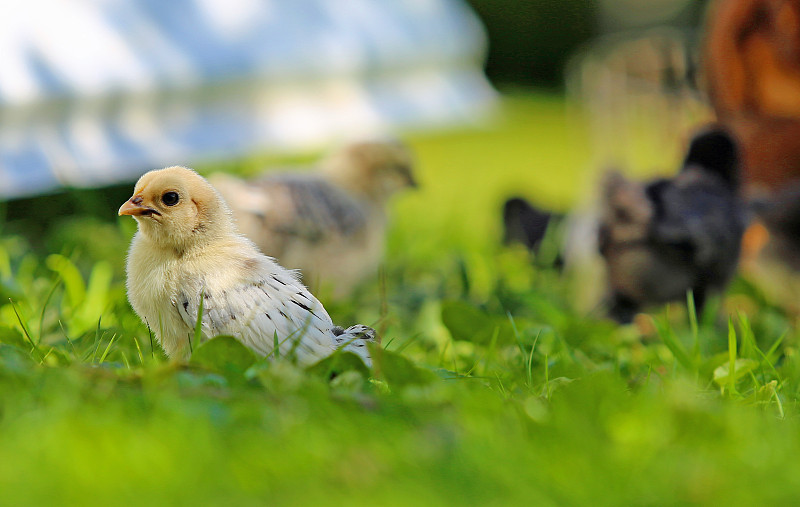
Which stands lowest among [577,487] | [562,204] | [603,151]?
[562,204]

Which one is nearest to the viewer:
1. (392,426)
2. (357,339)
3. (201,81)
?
(392,426)

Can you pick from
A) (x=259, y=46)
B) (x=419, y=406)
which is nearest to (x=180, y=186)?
(x=419, y=406)

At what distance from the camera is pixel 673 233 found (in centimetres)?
326

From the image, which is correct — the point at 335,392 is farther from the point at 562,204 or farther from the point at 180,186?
the point at 562,204

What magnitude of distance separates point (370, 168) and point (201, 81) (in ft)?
3.25

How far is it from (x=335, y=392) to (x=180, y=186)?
0.54 m

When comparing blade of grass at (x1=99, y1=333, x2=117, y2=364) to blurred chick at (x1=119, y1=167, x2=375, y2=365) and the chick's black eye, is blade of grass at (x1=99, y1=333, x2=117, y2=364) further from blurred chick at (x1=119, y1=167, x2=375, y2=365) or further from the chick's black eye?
the chick's black eye

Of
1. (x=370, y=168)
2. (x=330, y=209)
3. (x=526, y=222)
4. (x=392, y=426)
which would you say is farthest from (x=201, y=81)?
(x=392, y=426)

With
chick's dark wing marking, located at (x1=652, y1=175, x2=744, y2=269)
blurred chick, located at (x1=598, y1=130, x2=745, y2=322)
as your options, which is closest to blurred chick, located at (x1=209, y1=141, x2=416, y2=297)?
blurred chick, located at (x1=598, y1=130, x2=745, y2=322)

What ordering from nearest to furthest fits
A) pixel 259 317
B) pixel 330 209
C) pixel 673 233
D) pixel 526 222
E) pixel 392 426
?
pixel 392 426 < pixel 259 317 < pixel 673 233 < pixel 330 209 < pixel 526 222

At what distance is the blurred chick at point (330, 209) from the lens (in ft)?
10.2

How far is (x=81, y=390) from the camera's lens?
1.50m

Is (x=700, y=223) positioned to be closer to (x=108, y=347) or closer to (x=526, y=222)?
(x=526, y=222)

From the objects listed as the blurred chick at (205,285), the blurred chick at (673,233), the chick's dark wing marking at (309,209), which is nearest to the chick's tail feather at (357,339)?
the blurred chick at (205,285)
